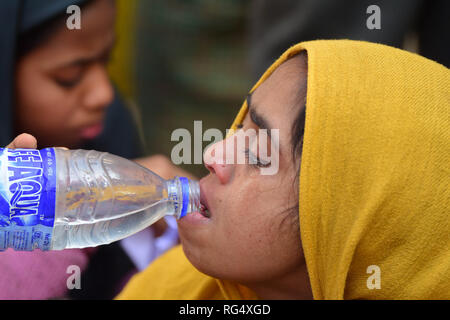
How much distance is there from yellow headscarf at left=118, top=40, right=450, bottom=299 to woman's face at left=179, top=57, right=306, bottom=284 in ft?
0.24

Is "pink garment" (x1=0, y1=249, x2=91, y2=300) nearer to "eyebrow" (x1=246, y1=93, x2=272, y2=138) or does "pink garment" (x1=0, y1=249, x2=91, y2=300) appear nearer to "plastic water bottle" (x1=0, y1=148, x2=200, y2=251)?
"plastic water bottle" (x1=0, y1=148, x2=200, y2=251)

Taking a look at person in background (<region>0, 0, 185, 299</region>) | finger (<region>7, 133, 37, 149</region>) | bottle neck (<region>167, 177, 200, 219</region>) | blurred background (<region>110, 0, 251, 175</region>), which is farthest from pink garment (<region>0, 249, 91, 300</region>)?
blurred background (<region>110, 0, 251, 175</region>)

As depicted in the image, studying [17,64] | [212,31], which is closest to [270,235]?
[17,64]

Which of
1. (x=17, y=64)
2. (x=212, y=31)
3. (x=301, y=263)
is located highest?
(x=212, y=31)

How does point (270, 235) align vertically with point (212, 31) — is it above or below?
below

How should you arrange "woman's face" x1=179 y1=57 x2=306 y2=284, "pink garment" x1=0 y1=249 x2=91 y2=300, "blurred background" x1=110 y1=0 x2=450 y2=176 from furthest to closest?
"blurred background" x1=110 y1=0 x2=450 y2=176 → "pink garment" x1=0 y1=249 x2=91 y2=300 → "woman's face" x1=179 y1=57 x2=306 y2=284

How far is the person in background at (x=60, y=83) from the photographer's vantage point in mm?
2186

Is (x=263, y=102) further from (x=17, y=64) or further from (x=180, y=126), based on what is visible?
(x=180, y=126)

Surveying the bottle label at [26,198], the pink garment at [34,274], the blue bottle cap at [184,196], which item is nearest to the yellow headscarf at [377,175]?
the blue bottle cap at [184,196]

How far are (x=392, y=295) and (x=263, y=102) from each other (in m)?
0.59

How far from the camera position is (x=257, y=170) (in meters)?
1.50

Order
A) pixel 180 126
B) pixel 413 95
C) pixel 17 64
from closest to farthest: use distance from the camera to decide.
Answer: pixel 413 95 < pixel 17 64 < pixel 180 126

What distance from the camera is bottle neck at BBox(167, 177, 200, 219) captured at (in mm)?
1556

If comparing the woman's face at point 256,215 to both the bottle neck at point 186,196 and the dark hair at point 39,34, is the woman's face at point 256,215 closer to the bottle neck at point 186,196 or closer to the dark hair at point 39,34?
the bottle neck at point 186,196
